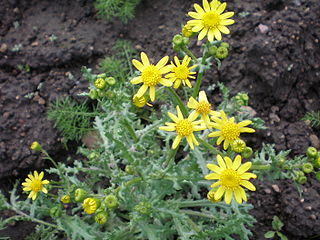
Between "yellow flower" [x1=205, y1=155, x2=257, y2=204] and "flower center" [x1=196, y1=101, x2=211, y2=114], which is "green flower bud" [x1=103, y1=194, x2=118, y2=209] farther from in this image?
"flower center" [x1=196, y1=101, x2=211, y2=114]

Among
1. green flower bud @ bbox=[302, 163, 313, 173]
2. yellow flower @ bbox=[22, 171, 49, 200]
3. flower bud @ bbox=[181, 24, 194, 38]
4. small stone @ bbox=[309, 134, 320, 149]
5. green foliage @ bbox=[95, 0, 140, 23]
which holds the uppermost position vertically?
green foliage @ bbox=[95, 0, 140, 23]

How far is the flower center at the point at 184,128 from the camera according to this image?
262 centimetres

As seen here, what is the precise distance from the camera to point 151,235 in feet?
9.62

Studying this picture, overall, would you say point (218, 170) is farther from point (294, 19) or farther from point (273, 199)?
point (294, 19)

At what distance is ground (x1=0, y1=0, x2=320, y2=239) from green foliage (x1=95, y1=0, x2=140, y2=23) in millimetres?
134

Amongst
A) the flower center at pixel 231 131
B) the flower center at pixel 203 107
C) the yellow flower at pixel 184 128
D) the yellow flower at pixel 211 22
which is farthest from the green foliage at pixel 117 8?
the flower center at pixel 231 131

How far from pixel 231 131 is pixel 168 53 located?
7.55ft

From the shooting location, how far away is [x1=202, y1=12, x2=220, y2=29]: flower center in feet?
9.25

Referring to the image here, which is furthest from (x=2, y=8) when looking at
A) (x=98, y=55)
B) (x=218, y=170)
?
(x=218, y=170)

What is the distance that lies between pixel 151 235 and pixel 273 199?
1652mm

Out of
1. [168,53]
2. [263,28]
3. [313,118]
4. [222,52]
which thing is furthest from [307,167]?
[168,53]

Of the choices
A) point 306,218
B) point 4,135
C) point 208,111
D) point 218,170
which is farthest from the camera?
point 4,135

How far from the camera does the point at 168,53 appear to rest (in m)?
4.70

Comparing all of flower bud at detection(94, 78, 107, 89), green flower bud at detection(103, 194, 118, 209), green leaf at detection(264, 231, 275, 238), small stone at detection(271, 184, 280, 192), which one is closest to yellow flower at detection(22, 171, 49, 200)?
green flower bud at detection(103, 194, 118, 209)
